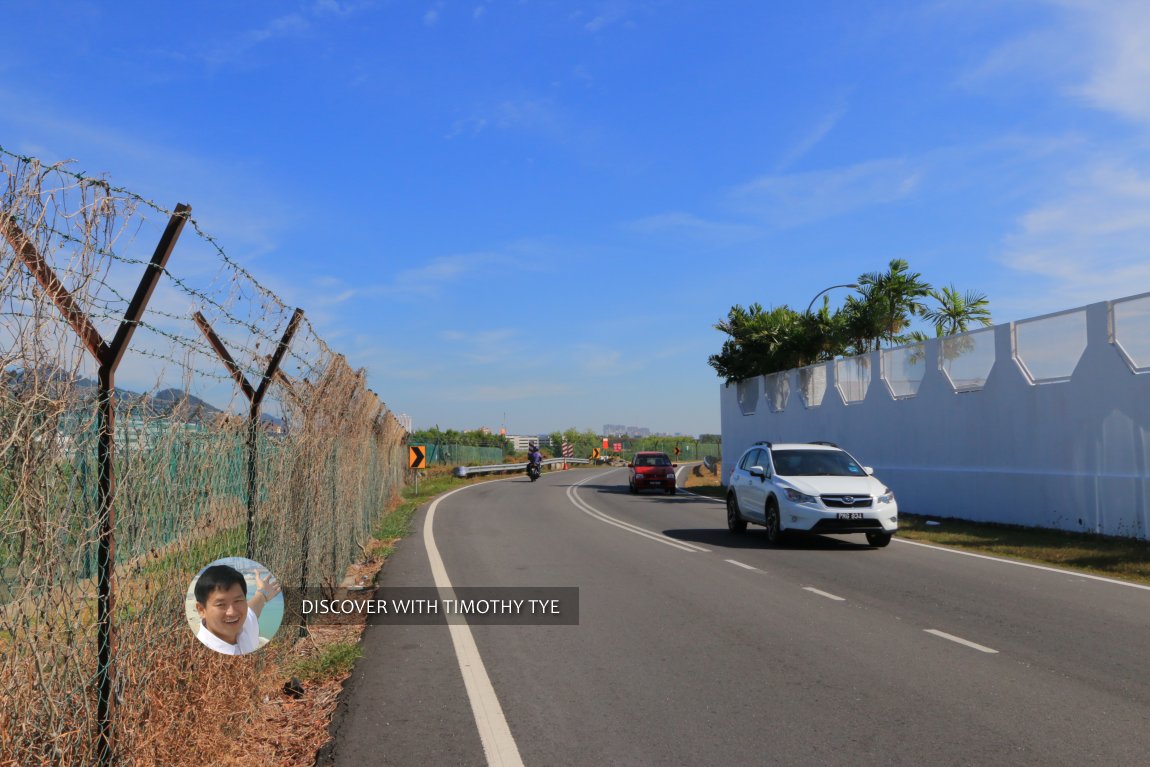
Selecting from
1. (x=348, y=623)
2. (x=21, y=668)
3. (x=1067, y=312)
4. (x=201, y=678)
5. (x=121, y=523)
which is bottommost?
(x=348, y=623)

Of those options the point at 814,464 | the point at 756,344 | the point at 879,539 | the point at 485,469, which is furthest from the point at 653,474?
the point at 879,539

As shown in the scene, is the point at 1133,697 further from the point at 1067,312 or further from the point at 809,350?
the point at 809,350

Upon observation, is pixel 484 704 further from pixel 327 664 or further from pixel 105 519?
pixel 105 519

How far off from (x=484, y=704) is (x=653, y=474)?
29.0 meters

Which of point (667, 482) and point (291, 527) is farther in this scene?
point (667, 482)

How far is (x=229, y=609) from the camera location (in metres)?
4.77

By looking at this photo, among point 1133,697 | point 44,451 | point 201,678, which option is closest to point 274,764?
point 201,678

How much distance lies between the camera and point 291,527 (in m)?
7.76

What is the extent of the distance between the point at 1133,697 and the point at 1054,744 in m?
1.42

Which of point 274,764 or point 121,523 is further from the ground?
point 121,523

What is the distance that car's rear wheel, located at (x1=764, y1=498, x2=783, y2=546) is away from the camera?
15516 millimetres

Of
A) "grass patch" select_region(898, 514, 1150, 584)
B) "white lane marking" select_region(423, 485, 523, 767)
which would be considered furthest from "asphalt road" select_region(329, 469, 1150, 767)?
"grass patch" select_region(898, 514, 1150, 584)

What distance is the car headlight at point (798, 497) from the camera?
14.8 m

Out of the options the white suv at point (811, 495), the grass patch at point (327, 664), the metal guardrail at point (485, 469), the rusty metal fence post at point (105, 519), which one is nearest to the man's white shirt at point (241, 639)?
the rusty metal fence post at point (105, 519)
